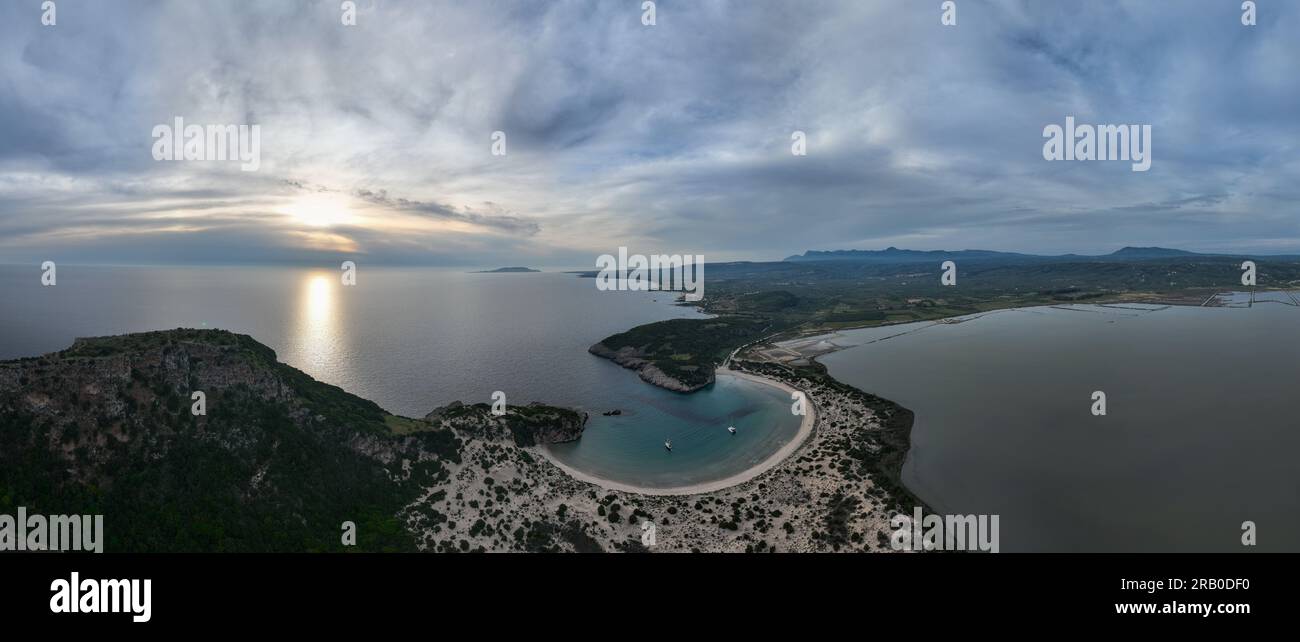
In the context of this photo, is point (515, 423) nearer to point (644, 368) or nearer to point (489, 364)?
point (644, 368)

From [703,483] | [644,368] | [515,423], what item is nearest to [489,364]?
[644,368]

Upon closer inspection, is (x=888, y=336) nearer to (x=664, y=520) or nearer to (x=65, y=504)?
(x=664, y=520)

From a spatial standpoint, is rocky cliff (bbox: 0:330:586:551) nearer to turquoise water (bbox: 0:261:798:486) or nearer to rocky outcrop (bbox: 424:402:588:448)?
rocky outcrop (bbox: 424:402:588:448)

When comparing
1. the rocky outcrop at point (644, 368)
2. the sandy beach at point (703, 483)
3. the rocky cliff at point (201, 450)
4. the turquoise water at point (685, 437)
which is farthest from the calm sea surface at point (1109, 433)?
the rocky cliff at point (201, 450)

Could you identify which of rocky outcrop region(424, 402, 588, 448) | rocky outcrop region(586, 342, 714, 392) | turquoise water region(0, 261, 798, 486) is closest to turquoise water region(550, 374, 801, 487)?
turquoise water region(0, 261, 798, 486)

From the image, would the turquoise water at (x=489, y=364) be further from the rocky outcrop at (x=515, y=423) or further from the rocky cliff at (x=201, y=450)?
the rocky cliff at (x=201, y=450)
